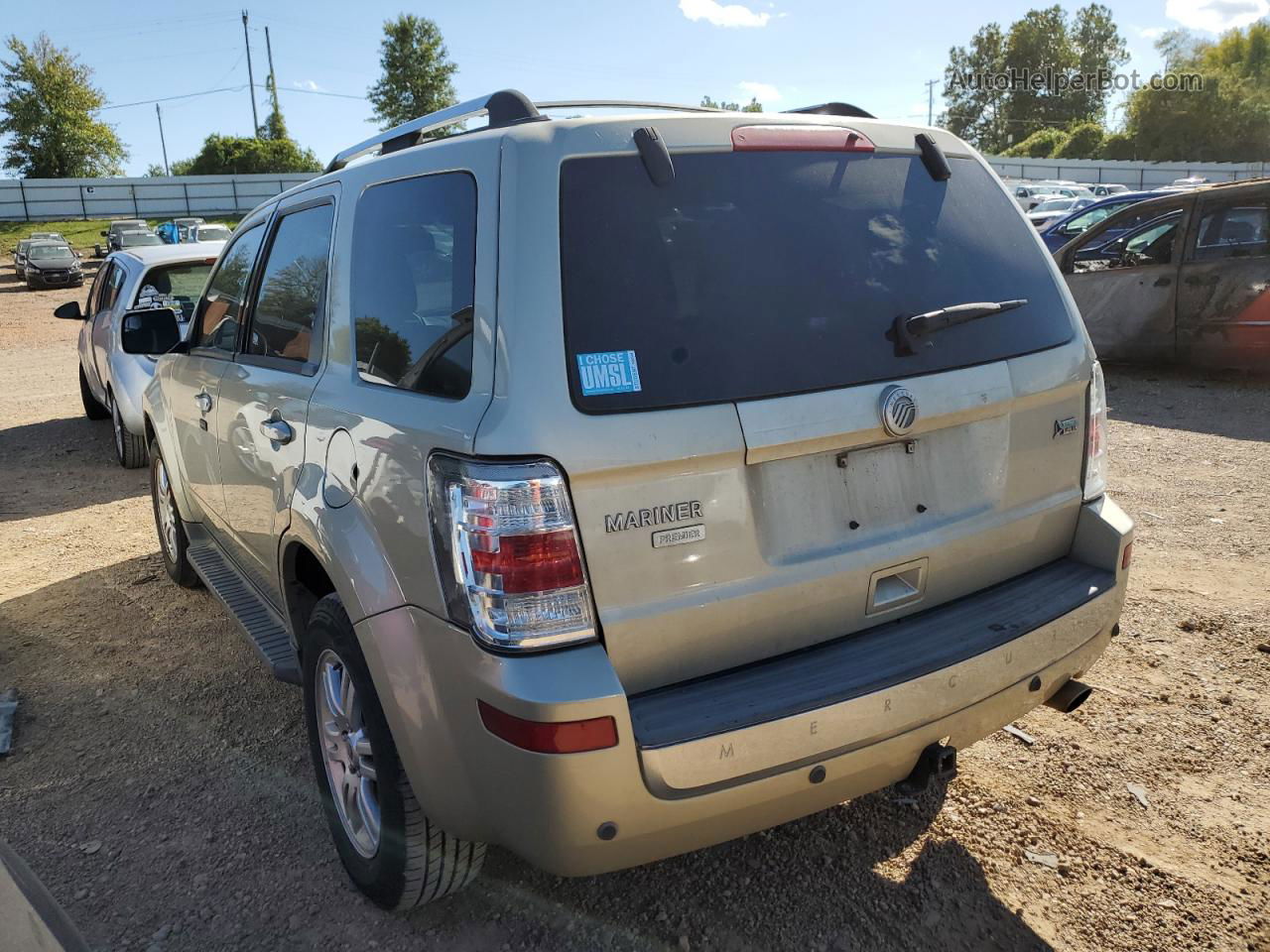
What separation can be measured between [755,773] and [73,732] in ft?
10.2

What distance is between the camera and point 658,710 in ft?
7.07

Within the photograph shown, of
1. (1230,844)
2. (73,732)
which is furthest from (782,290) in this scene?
(73,732)

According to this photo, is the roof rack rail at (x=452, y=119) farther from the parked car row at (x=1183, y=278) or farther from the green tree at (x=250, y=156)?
the green tree at (x=250, y=156)

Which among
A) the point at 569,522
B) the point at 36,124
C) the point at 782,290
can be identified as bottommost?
the point at 569,522

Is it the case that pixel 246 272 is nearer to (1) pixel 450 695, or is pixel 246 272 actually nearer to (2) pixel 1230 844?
(1) pixel 450 695

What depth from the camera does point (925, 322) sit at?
248 cm

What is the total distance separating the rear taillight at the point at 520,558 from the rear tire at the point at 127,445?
22.4 ft

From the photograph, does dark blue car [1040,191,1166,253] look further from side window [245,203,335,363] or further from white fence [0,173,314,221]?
white fence [0,173,314,221]

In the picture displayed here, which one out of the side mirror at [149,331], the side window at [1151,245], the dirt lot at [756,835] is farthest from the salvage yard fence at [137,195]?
the dirt lot at [756,835]

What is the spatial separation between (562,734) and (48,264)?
34.4m

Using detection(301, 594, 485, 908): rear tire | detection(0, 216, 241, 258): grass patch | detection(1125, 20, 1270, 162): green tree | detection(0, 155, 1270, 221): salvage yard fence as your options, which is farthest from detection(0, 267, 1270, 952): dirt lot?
detection(1125, 20, 1270, 162): green tree

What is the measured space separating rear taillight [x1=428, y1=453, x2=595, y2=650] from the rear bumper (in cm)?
6

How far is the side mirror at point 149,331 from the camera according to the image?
4.60 meters

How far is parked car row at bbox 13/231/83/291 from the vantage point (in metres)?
30.5
